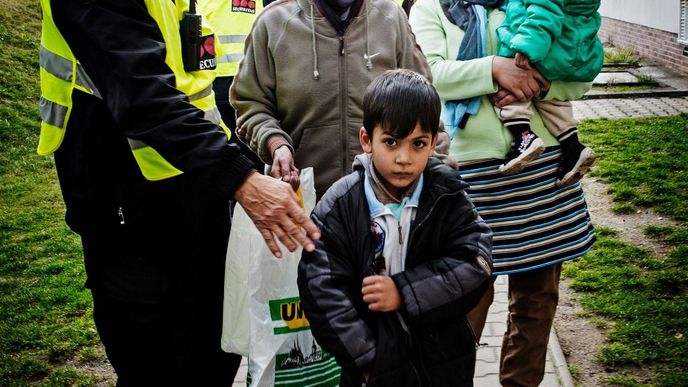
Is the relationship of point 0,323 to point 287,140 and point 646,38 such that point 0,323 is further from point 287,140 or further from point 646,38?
point 646,38

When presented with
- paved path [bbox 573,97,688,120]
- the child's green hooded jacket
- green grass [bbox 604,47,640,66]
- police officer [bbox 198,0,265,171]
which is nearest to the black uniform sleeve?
the child's green hooded jacket

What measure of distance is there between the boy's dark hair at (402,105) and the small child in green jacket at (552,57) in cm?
71

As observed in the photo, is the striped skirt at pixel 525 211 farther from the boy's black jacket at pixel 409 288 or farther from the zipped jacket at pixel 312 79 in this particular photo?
the boy's black jacket at pixel 409 288

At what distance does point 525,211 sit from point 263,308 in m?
1.21

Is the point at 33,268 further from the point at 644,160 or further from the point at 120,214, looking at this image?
the point at 644,160

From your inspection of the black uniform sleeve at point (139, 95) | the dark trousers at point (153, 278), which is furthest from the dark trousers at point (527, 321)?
the black uniform sleeve at point (139, 95)

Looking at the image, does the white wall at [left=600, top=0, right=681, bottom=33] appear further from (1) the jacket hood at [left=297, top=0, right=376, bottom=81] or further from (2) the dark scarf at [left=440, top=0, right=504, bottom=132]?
(1) the jacket hood at [left=297, top=0, right=376, bottom=81]

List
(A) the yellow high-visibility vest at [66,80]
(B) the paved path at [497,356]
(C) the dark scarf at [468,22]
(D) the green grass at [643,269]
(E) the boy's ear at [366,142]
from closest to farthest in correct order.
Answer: (A) the yellow high-visibility vest at [66,80] → (E) the boy's ear at [366,142] → (C) the dark scarf at [468,22] → (B) the paved path at [497,356] → (D) the green grass at [643,269]

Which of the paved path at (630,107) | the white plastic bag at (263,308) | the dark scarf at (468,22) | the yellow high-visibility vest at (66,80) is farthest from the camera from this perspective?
the paved path at (630,107)

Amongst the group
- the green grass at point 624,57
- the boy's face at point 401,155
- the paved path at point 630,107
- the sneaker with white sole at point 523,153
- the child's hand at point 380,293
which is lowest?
the green grass at point 624,57

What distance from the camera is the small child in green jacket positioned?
293cm

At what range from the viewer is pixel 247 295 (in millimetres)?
2855

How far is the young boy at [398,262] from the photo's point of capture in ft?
7.62

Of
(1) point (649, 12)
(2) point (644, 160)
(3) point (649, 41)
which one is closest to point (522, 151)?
(2) point (644, 160)
